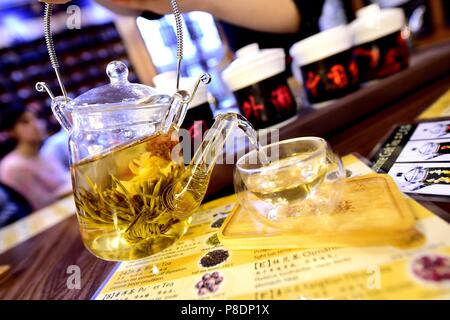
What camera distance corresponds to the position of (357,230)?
442 millimetres

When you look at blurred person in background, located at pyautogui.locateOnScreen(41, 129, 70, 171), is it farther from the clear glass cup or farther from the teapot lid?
the clear glass cup

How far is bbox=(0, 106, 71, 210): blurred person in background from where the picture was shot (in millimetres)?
3456

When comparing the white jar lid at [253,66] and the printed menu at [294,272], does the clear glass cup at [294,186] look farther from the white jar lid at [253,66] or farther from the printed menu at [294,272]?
the white jar lid at [253,66]

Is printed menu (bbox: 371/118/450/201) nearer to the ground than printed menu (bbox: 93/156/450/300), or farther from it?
nearer to the ground

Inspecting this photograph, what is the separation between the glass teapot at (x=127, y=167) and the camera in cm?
56

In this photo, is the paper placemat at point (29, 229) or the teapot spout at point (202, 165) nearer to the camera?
the teapot spout at point (202, 165)

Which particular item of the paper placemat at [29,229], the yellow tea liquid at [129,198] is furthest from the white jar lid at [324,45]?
the paper placemat at [29,229]

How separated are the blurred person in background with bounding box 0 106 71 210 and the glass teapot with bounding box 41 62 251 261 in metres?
3.00

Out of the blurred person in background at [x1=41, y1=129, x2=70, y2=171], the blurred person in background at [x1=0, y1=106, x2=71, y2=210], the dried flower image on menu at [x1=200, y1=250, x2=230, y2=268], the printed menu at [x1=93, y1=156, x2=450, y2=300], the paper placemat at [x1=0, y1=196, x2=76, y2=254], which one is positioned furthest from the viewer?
the blurred person in background at [x1=41, y1=129, x2=70, y2=171]

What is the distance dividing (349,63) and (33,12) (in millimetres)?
5460

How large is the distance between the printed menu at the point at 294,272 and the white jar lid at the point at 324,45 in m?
Result: 0.61

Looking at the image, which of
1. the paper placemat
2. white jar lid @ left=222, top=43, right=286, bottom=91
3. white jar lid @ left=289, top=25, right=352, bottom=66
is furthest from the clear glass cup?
the paper placemat

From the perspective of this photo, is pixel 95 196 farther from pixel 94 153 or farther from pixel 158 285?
pixel 158 285
